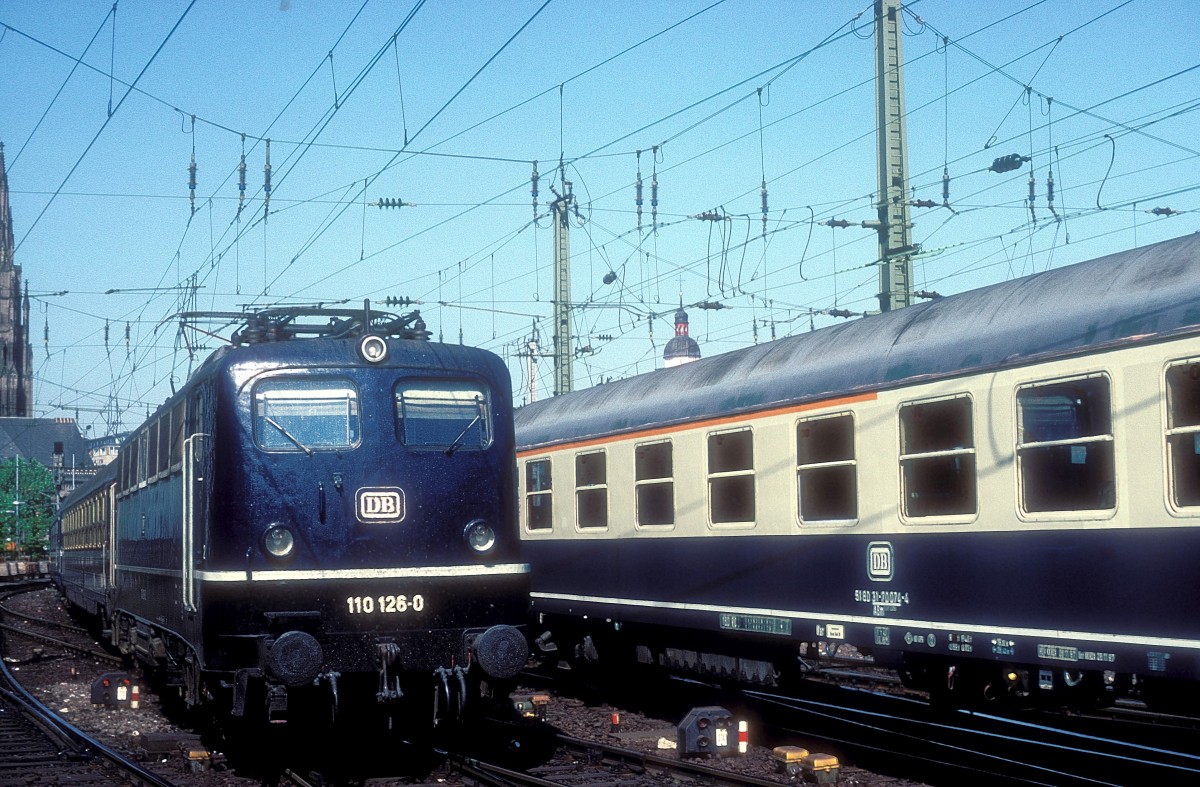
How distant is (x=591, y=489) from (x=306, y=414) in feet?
19.6

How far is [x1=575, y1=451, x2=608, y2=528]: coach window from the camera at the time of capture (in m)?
16.1

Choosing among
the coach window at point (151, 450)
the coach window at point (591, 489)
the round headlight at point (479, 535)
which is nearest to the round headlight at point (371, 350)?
the round headlight at point (479, 535)

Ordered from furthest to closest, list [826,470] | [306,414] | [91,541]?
[91,541], [826,470], [306,414]

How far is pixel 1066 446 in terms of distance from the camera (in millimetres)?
9695

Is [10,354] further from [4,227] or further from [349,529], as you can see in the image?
[349,529]

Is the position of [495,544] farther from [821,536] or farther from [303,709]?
[821,536]

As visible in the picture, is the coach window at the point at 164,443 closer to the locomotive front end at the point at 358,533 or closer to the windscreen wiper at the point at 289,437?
the locomotive front end at the point at 358,533

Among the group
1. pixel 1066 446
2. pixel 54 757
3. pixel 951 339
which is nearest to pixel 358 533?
pixel 54 757

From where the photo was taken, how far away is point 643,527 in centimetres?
1521

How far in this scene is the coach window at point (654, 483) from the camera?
14.7 metres

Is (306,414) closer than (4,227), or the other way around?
(306,414)

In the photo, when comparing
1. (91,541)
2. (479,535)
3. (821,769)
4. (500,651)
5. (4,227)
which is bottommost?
(821,769)

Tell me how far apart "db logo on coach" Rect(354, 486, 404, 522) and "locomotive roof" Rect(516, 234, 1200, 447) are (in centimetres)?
376

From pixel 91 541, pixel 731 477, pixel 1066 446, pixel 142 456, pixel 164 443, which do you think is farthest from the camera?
pixel 91 541
